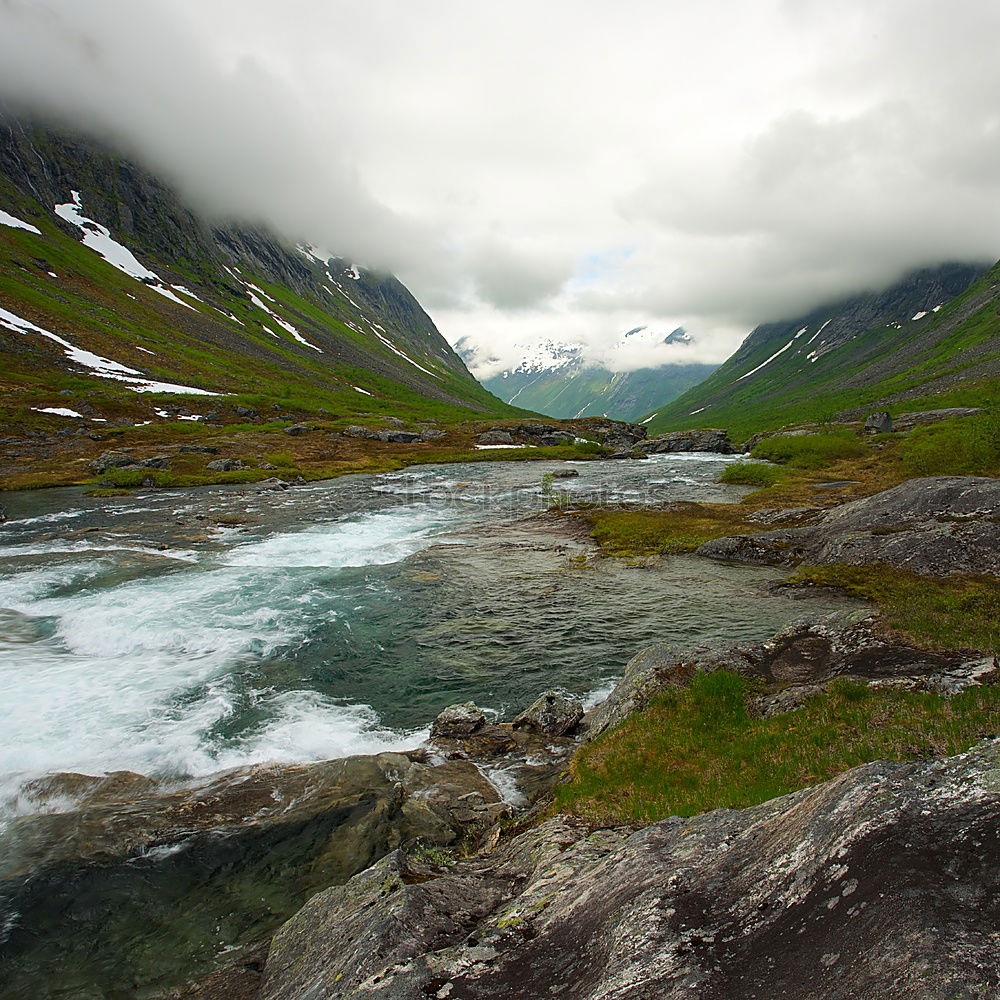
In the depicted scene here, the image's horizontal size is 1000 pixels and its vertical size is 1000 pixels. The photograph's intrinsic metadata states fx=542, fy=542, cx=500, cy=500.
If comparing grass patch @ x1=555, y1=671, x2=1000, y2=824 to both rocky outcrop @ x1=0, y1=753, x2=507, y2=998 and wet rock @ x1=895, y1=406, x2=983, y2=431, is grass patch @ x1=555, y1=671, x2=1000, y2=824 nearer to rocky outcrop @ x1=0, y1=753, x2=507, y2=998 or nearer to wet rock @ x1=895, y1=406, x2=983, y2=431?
rocky outcrop @ x1=0, y1=753, x2=507, y2=998

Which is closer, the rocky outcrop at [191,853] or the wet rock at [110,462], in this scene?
the rocky outcrop at [191,853]

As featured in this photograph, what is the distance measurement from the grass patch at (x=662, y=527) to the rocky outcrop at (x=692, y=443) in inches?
3485

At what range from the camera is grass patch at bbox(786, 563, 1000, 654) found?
1363 cm

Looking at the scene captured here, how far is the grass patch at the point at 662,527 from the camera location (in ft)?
111

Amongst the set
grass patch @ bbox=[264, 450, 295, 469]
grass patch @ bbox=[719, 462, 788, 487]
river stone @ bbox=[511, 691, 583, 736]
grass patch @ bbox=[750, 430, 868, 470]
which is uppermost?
grass patch @ bbox=[264, 450, 295, 469]

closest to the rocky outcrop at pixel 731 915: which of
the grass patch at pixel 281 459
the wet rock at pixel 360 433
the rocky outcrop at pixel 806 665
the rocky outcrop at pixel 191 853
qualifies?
the rocky outcrop at pixel 191 853

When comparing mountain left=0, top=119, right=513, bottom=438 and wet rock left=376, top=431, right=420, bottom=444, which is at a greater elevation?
mountain left=0, top=119, right=513, bottom=438

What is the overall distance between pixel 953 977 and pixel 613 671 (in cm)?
1580

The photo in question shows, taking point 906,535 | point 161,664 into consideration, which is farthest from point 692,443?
point 161,664

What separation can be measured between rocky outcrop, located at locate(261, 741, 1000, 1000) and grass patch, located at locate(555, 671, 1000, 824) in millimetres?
2557

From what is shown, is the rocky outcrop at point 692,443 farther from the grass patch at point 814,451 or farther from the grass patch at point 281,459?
the grass patch at point 281,459

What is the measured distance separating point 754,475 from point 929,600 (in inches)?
1945

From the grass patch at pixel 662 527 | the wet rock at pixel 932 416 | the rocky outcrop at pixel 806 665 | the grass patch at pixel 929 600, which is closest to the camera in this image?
the rocky outcrop at pixel 806 665

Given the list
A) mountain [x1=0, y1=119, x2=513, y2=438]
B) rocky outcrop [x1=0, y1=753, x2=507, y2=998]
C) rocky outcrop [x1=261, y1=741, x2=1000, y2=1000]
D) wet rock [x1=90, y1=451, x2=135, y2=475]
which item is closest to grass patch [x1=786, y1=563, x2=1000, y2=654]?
rocky outcrop [x1=261, y1=741, x2=1000, y2=1000]
